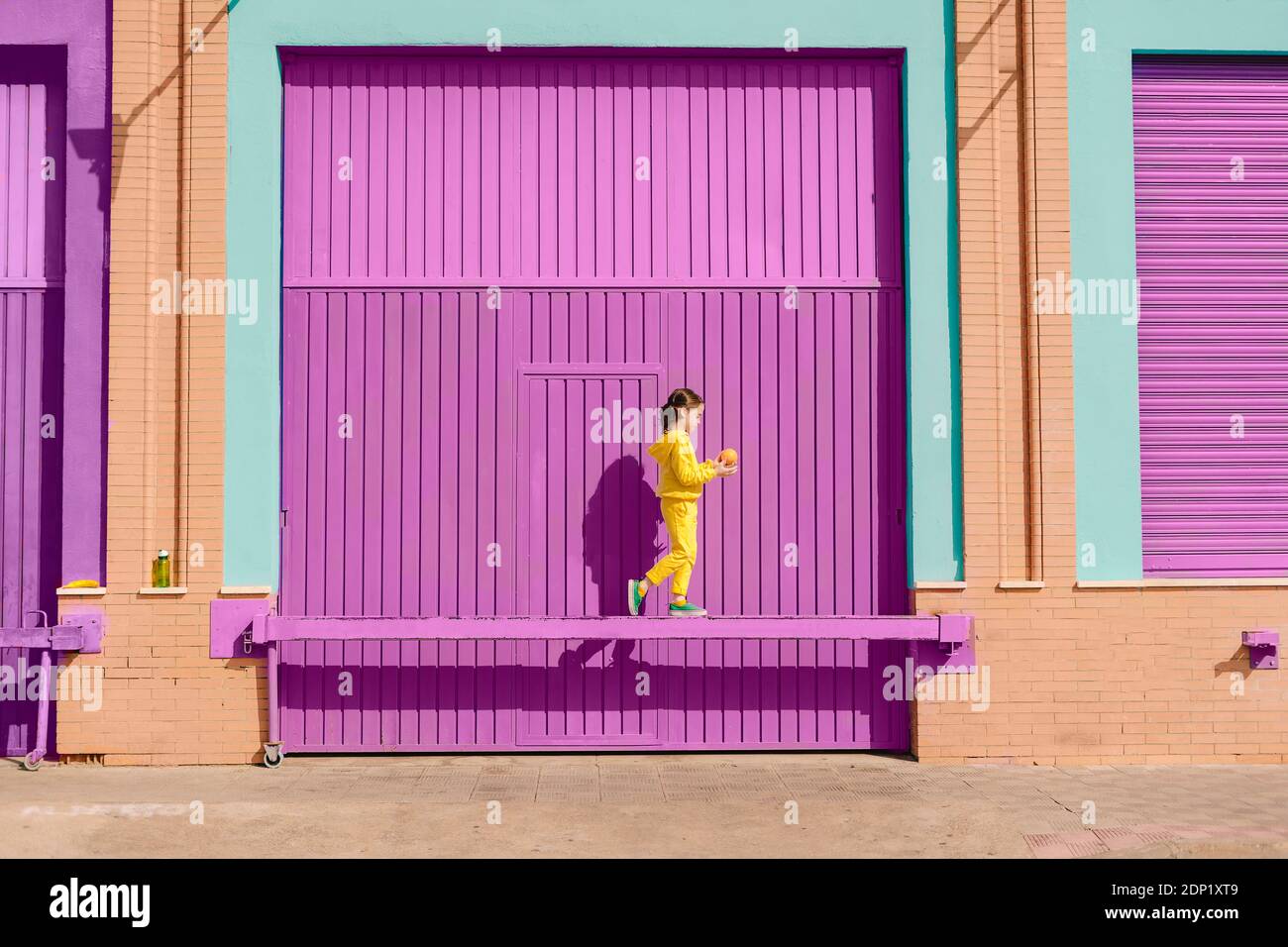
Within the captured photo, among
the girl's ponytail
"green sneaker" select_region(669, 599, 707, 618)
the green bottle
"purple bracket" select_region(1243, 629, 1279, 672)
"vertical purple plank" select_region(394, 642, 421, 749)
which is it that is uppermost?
the girl's ponytail

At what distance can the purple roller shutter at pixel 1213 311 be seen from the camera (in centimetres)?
902

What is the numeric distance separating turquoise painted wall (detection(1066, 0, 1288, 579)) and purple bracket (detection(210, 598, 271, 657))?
5.86m

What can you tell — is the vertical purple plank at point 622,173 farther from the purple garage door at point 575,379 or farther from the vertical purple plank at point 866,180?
the vertical purple plank at point 866,180

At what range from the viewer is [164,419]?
8625mm

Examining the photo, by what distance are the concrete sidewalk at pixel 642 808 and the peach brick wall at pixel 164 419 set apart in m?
0.37

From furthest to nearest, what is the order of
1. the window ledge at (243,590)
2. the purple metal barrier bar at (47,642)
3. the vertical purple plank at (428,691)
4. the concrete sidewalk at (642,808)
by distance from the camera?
the vertical purple plank at (428,691), the window ledge at (243,590), the purple metal barrier bar at (47,642), the concrete sidewalk at (642,808)

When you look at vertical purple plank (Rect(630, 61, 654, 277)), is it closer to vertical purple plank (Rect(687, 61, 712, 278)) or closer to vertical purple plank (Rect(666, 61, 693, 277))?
vertical purple plank (Rect(666, 61, 693, 277))

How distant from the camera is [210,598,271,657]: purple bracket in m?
8.47

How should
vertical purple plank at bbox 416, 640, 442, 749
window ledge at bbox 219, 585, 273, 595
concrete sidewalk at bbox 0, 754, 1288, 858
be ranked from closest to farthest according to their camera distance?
concrete sidewalk at bbox 0, 754, 1288, 858 → window ledge at bbox 219, 585, 273, 595 → vertical purple plank at bbox 416, 640, 442, 749

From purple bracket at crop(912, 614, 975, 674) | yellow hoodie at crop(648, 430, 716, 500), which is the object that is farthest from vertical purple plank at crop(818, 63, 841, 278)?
purple bracket at crop(912, 614, 975, 674)

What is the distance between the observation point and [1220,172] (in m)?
9.12

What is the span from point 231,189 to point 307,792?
4.22m

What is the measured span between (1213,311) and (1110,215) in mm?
1103

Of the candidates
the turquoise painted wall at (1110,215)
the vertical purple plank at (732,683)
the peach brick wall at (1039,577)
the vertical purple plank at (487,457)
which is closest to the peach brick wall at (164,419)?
the vertical purple plank at (487,457)
